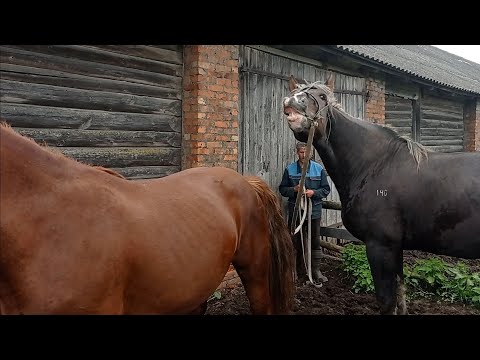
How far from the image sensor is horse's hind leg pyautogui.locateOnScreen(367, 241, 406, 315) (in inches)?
129

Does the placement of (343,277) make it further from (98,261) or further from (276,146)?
(98,261)

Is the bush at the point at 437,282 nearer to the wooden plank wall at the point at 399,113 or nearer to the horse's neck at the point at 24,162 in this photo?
the horse's neck at the point at 24,162

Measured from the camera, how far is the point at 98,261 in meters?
1.99

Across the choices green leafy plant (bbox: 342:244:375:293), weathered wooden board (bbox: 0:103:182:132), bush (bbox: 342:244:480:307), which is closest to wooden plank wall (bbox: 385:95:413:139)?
green leafy plant (bbox: 342:244:375:293)

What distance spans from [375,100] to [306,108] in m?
5.57

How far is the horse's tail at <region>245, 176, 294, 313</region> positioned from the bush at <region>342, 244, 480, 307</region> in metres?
1.91

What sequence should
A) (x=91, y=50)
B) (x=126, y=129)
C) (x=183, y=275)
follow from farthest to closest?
(x=126, y=129) < (x=91, y=50) < (x=183, y=275)

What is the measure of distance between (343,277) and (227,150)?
2.48 m

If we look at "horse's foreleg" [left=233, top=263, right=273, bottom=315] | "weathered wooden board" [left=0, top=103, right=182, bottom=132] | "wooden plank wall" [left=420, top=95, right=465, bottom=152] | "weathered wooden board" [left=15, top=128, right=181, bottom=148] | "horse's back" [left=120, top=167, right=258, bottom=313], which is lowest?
"horse's foreleg" [left=233, top=263, right=273, bottom=315]

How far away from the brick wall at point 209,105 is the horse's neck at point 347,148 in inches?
63.7

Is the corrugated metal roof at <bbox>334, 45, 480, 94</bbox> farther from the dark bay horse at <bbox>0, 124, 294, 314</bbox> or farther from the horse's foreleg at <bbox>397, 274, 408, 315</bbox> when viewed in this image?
the dark bay horse at <bbox>0, 124, 294, 314</bbox>

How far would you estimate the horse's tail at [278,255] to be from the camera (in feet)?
10.9

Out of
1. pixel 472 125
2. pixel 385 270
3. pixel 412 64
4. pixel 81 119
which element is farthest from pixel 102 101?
pixel 472 125

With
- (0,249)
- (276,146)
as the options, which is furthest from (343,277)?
(0,249)
